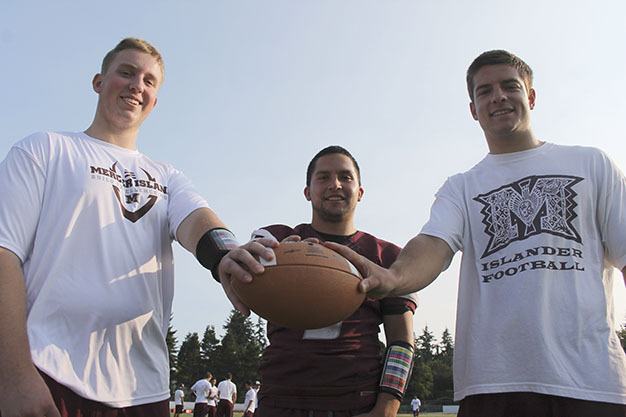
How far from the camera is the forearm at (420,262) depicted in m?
3.04

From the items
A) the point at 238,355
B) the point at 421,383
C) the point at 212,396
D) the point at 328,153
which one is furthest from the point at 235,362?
the point at 328,153

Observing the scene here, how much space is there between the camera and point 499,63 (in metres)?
3.63

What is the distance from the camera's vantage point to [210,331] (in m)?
83.6

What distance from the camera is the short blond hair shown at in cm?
342

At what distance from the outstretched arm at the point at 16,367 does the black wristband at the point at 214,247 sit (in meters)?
0.80

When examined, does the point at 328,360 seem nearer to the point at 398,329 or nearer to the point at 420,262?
the point at 398,329

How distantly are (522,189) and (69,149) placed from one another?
8.13 feet

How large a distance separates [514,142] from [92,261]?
8.11 feet

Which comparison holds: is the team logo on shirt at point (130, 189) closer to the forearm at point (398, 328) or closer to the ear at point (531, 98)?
the forearm at point (398, 328)

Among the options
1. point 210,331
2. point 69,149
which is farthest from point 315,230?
point 210,331

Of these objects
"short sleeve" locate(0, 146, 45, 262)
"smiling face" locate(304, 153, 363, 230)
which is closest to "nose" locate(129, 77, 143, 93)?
"short sleeve" locate(0, 146, 45, 262)

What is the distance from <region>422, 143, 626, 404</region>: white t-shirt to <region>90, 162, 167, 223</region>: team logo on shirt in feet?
5.10

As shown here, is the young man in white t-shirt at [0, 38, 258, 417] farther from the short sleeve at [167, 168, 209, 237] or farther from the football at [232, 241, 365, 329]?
the football at [232, 241, 365, 329]

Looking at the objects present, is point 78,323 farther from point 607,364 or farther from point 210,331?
point 210,331
